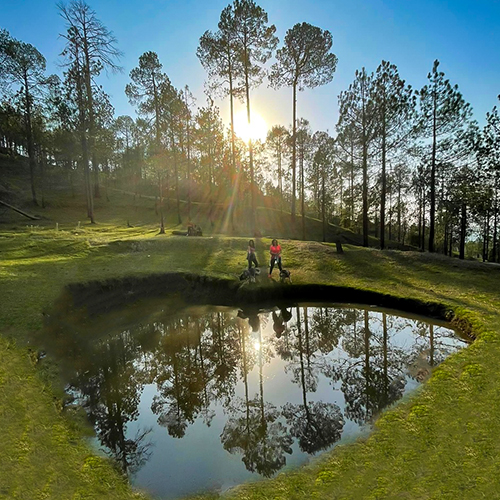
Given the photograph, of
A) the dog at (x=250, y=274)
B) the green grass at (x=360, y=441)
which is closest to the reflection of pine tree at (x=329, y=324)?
the green grass at (x=360, y=441)

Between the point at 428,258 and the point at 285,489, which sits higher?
the point at 428,258

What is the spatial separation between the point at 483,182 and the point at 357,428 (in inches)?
762

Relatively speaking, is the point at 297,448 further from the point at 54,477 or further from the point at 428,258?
the point at 428,258

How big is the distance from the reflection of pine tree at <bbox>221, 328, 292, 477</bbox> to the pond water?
0.08 feet

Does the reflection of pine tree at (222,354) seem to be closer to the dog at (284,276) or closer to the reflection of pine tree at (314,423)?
the reflection of pine tree at (314,423)


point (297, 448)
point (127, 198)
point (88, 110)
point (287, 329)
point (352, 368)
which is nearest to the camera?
point (297, 448)

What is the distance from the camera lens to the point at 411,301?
13.5 meters

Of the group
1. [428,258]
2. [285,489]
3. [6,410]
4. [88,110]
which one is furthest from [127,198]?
[285,489]

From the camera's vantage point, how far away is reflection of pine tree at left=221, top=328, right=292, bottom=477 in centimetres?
Result: 553

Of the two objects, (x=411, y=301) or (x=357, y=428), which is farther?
(x=411, y=301)

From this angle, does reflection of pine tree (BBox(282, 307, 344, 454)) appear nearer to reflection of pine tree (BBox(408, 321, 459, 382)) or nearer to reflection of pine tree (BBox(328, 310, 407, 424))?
reflection of pine tree (BBox(328, 310, 407, 424))

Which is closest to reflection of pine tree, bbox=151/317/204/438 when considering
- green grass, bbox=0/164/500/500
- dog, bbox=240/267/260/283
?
green grass, bbox=0/164/500/500

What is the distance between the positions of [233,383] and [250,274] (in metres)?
8.39

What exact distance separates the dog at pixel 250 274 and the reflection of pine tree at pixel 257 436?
8884 mm
